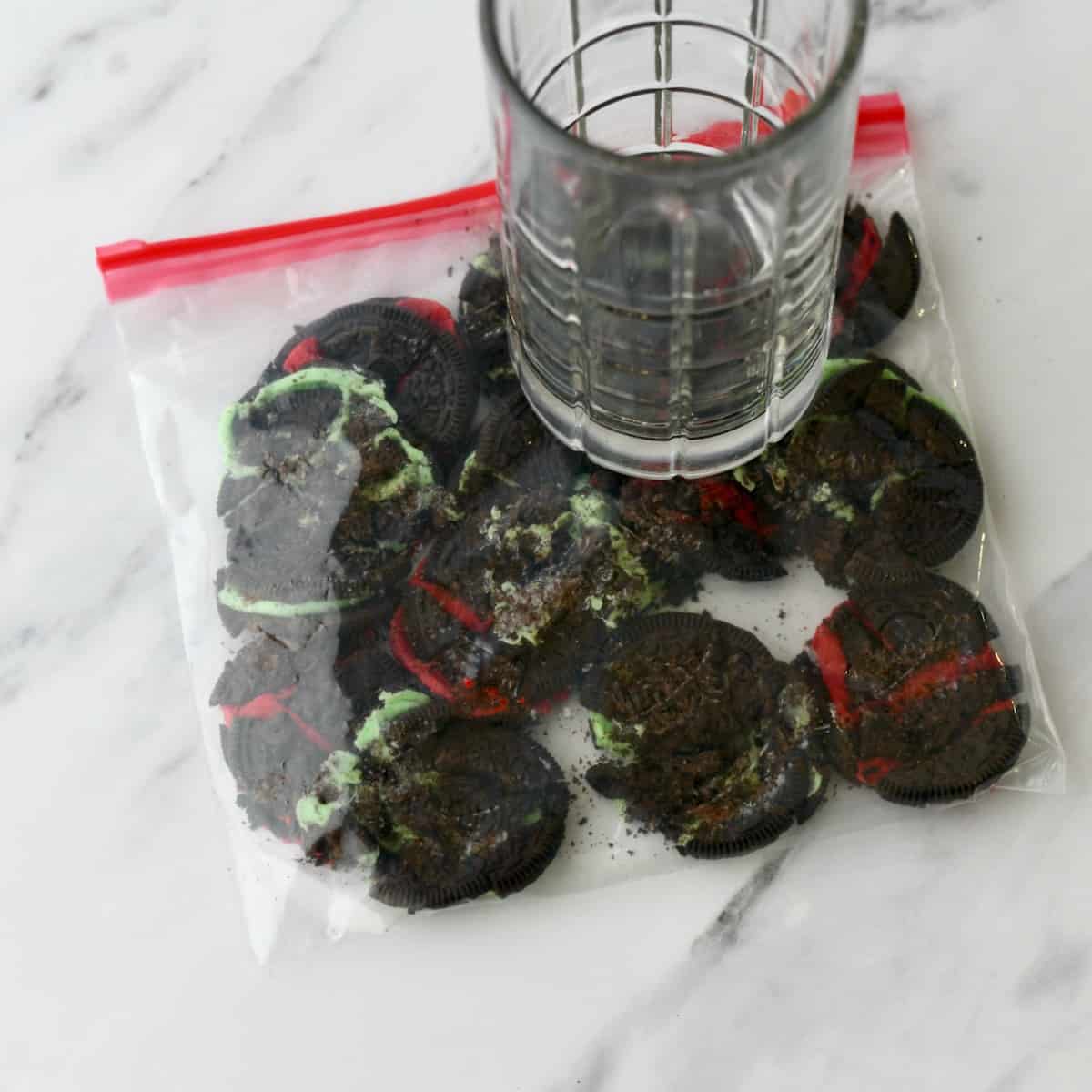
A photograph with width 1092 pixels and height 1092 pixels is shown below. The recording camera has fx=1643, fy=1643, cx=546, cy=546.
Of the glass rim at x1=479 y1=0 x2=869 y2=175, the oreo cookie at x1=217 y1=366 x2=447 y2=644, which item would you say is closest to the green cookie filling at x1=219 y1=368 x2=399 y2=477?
the oreo cookie at x1=217 y1=366 x2=447 y2=644

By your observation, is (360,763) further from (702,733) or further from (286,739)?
(702,733)

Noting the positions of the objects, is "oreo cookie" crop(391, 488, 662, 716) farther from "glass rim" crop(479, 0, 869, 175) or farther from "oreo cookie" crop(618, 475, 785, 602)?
"glass rim" crop(479, 0, 869, 175)

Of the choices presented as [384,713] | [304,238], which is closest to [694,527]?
[384,713]

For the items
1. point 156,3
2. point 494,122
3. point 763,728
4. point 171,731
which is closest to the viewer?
point 494,122

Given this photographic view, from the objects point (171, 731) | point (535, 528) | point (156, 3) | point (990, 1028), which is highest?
point (156, 3)

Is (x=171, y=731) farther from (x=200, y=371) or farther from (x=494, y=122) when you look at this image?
(x=494, y=122)

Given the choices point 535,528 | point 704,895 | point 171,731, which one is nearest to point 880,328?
point 535,528
